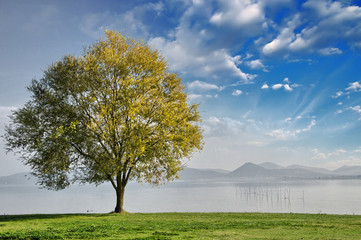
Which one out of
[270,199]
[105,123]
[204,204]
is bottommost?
[270,199]

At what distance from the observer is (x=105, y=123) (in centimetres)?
2850

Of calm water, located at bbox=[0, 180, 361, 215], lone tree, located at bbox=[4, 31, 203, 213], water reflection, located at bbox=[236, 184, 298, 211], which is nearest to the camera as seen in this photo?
lone tree, located at bbox=[4, 31, 203, 213]

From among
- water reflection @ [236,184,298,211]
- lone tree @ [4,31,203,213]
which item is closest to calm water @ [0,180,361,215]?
water reflection @ [236,184,298,211]

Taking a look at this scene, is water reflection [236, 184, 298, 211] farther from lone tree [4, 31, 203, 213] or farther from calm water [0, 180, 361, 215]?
lone tree [4, 31, 203, 213]

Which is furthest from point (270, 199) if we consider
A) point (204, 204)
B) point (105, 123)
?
point (105, 123)

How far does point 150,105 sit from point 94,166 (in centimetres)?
814

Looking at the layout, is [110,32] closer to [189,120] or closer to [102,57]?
[102,57]

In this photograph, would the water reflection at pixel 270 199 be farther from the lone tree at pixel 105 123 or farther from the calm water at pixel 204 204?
the lone tree at pixel 105 123

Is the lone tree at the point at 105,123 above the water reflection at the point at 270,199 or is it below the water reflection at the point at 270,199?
above

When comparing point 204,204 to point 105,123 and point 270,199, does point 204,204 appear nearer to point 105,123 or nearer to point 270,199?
point 270,199

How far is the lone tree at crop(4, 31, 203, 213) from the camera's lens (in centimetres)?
2767

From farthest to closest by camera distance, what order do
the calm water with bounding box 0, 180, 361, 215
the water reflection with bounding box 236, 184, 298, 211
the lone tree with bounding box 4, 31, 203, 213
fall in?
the water reflection with bounding box 236, 184, 298, 211, the calm water with bounding box 0, 180, 361, 215, the lone tree with bounding box 4, 31, 203, 213

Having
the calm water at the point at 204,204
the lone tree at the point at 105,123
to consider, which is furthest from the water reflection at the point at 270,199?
the lone tree at the point at 105,123

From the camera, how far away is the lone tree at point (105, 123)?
27.7m
